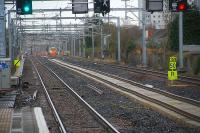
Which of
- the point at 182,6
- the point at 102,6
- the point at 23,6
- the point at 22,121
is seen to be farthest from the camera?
the point at 102,6

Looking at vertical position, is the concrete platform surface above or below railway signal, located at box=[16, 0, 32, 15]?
below

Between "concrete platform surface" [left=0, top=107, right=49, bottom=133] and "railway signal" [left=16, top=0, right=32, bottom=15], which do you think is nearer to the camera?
"concrete platform surface" [left=0, top=107, right=49, bottom=133]

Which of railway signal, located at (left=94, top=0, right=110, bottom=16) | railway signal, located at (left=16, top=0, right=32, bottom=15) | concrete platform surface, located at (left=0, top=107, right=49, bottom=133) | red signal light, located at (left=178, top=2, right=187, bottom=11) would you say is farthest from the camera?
railway signal, located at (left=94, top=0, right=110, bottom=16)

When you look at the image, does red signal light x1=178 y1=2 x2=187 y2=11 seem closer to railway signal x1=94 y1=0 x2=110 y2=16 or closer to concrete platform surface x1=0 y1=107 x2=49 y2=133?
railway signal x1=94 y1=0 x2=110 y2=16

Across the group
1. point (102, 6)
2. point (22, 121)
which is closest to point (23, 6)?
point (102, 6)

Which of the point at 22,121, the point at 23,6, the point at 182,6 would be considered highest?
the point at 182,6

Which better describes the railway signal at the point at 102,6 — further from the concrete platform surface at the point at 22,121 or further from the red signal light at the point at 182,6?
the concrete platform surface at the point at 22,121

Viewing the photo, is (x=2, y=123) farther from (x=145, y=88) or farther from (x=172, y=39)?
(x=172, y=39)

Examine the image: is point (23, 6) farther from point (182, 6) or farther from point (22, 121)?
point (22, 121)

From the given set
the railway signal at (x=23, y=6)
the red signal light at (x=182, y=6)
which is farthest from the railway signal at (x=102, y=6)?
the railway signal at (x=23, y=6)

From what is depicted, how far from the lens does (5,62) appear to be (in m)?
26.6

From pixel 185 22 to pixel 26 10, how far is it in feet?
116

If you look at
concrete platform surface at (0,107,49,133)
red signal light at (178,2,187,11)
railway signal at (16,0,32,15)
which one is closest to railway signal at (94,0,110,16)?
red signal light at (178,2,187,11)

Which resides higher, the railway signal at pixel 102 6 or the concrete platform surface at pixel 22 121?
the railway signal at pixel 102 6
